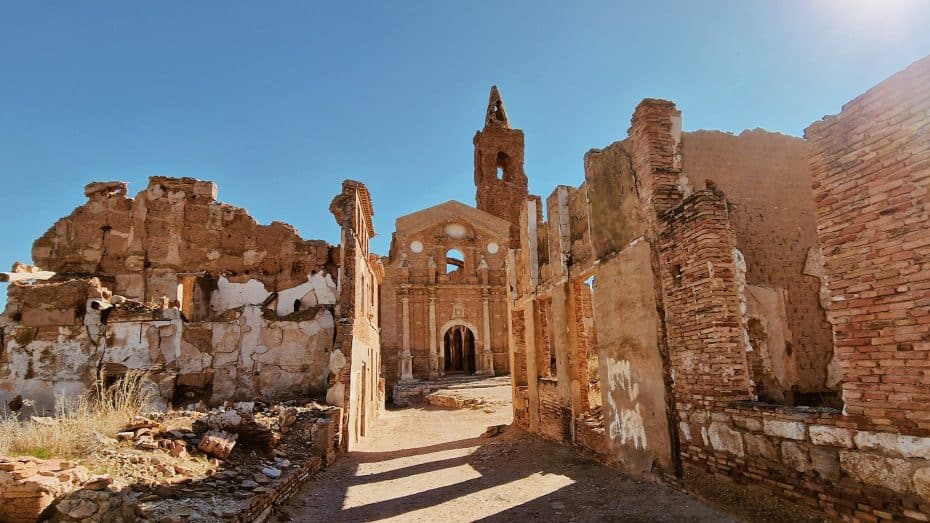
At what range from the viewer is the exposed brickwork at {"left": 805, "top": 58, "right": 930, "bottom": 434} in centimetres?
409

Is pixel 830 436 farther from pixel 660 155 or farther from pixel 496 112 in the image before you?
pixel 496 112

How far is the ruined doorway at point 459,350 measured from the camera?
31.2 metres

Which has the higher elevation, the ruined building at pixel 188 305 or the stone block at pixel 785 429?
the ruined building at pixel 188 305

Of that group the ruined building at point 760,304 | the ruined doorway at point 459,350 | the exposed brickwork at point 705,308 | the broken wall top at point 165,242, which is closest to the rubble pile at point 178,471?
the broken wall top at point 165,242

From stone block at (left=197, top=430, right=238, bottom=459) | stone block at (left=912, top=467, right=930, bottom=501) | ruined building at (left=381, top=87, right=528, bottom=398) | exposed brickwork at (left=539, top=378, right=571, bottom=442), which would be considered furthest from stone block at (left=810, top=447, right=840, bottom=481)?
ruined building at (left=381, top=87, right=528, bottom=398)

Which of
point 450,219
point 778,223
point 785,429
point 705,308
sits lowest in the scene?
point 785,429

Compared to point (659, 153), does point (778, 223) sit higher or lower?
lower

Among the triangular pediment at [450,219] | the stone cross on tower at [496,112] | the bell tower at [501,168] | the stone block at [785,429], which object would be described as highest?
the stone cross on tower at [496,112]

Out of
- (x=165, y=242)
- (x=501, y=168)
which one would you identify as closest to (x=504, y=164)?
(x=501, y=168)

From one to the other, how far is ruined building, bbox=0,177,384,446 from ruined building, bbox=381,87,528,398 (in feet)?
45.7

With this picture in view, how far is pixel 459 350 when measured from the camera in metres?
34.0

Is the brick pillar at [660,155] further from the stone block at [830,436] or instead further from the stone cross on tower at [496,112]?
the stone cross on tower at [496,112]

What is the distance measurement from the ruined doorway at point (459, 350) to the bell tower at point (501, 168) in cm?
881

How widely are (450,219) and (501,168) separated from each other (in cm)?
1054
